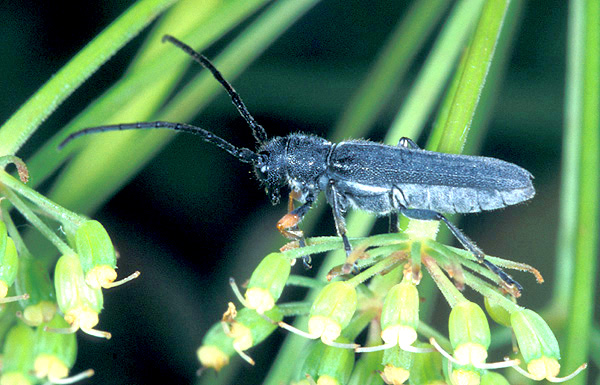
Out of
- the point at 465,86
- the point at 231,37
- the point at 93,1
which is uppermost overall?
the point at 231,37

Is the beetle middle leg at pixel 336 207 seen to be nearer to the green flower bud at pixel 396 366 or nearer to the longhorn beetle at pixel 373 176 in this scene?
the longhorn beetle at pixel 373 176

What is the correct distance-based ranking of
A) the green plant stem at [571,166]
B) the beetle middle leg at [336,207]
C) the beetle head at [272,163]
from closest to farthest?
the beetle middle leg at [336,207] < the green plant stem at [571,166] < the beetle head at [272,163]

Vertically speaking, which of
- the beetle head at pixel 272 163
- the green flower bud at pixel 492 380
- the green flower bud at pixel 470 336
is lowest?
the green flower bud at pixel 492 380

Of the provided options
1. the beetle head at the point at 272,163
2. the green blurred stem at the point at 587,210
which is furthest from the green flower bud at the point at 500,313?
the beetle head at the point at 272,163

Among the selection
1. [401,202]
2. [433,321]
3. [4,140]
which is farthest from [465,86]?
[433,321]

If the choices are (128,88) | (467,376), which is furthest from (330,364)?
(128,88)

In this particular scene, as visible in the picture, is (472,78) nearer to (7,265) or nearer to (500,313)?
(500,313)

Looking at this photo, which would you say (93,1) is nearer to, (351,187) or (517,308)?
(351,187)
